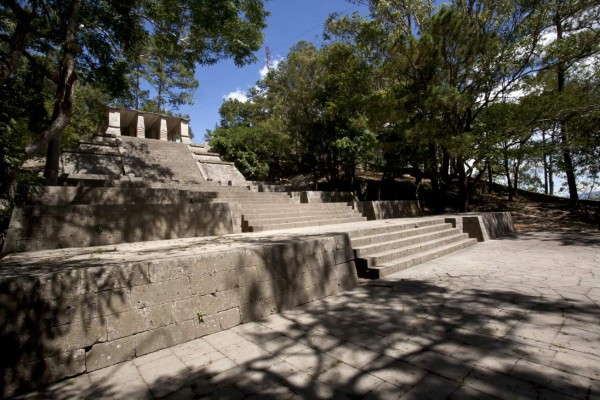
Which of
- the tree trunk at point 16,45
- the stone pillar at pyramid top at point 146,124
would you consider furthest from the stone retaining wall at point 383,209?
the stone pillar at pyramid top at point 146,124

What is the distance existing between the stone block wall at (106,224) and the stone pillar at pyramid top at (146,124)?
50.9 feet

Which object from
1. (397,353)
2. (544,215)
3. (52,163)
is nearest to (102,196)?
(52,163)

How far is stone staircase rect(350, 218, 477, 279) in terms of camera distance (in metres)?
5.41

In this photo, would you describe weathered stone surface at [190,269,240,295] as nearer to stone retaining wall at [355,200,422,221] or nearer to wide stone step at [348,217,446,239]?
wide stone step at [348,217,446,239]

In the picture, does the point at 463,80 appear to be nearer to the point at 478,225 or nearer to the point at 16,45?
the point at 478,225

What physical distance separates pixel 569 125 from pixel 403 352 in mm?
14530

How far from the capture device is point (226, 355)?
2.68 meters

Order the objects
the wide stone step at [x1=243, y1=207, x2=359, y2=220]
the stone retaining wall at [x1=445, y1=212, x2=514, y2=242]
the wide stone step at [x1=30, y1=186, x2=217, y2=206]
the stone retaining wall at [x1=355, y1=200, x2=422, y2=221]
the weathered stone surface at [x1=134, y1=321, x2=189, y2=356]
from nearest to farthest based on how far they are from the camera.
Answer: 1. the weathered stone surface at [x1=134, y1=321, x2=189, y2=356]
2. the wide stone step at [x1=30, y1=186, x2=217, y2=206]
3. the wide stone step at [x1=243, y1=207, x2=359, y2=220]
4. the stone retaining wall at [x1=445, y1=212, x2=514, y2=242]
5. the stone retaining wall at [x1=355, y1=200, x2=422, y2=221]

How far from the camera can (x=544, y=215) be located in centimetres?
1398

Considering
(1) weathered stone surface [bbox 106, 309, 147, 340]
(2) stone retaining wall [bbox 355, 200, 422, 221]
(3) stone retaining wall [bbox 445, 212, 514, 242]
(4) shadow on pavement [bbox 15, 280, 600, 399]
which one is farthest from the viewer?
(2) stone retaining wall [bbox 355, 200, 422, 221]

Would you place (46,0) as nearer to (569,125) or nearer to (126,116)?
(126,116)

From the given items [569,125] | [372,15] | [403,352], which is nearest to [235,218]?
[403,352]

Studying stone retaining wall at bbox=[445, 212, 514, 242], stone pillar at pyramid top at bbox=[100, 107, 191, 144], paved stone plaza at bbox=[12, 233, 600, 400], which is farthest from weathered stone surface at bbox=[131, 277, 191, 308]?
stone pillar at pyramid top at bbox=[100, 107, 191, 144]

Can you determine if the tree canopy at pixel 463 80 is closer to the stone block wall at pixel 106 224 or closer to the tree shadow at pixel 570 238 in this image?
the tree shadow at pixel 570 238
